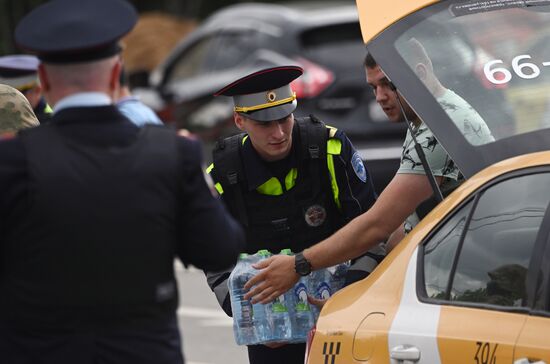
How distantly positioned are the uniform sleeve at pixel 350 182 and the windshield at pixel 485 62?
26.5 inches

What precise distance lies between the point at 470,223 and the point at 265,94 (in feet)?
4.28

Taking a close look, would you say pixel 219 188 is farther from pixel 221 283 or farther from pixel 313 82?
pixel 313 82

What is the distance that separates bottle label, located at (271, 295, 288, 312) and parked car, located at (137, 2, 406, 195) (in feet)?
18.3

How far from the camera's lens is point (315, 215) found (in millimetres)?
5422

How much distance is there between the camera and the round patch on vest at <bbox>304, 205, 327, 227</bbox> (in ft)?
17.8

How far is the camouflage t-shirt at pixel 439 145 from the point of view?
4.62 metres

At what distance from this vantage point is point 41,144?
3.54 meters

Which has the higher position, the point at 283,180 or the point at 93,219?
the point at 93,219

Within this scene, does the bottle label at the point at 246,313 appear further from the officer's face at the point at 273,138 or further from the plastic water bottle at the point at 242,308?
the officer's face at the point at 273,138

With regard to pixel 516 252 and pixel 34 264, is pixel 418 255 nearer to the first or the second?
pixel 516 252

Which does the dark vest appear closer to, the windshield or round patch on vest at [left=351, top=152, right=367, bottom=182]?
the windshield

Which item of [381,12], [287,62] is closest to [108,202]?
[381,12]

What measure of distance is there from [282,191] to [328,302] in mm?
725

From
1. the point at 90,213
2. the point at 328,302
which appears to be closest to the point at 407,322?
the point at 328,302
